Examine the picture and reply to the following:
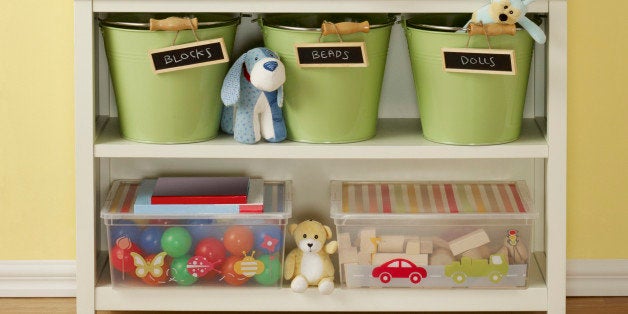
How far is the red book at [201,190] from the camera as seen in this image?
2182mm

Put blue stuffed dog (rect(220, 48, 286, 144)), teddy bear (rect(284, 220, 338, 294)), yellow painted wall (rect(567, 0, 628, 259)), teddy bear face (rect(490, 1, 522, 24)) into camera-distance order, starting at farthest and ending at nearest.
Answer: yellow painted wall (rect(567, 0, 628, 259)) < teddy bear (rect(284, 220, 338, 294)) < blue stuffed dog (rect(220, 48, 286, 144)) < teddy bear face (rect(490, 1, 522, 24))

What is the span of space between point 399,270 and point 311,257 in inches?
7.0

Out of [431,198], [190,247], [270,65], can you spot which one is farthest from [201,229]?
[431,198]

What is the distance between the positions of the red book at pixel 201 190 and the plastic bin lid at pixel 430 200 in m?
0.19

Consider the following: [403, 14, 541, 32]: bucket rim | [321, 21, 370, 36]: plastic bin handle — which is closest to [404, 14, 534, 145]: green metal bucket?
[403, 14, 541, 32]: bucket rim

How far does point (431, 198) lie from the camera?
2.28m

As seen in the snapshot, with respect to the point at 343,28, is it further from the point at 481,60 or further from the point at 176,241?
the point at 176,241

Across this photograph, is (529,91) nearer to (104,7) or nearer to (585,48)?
(585,48)

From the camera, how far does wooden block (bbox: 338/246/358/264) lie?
2.19 meters

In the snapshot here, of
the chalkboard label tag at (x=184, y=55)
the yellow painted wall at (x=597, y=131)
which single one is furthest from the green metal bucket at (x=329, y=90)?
the yellow painted wall at (x=597, y=131)

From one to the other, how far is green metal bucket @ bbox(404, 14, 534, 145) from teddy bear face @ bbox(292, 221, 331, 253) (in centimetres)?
29

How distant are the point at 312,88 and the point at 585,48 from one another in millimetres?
631
